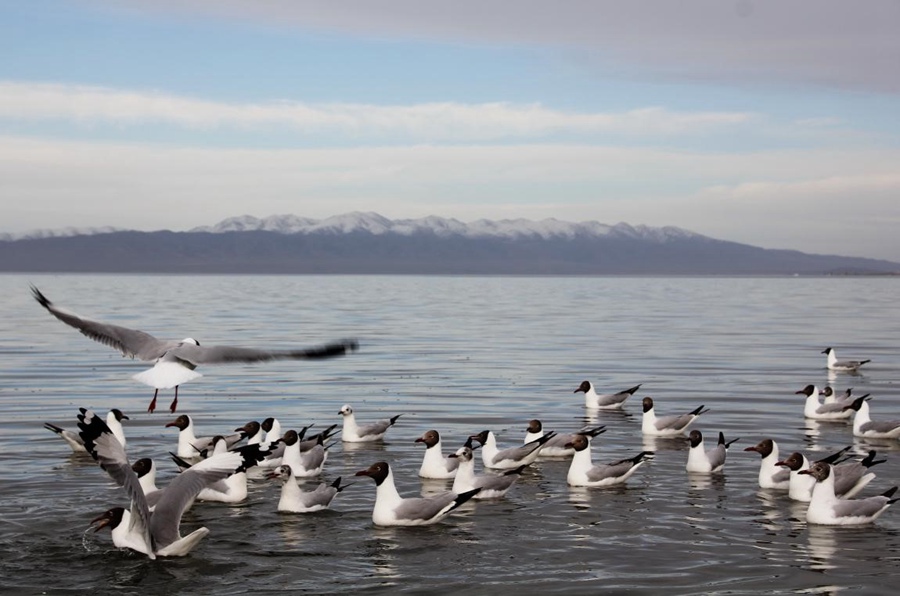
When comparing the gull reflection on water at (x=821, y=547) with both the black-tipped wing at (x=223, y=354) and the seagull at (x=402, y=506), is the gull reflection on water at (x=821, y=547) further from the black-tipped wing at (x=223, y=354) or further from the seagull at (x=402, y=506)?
the black-tipped wing at (x=223, y=354)

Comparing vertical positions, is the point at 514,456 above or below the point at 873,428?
below

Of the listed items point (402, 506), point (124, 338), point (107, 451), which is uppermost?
point (124, 338)

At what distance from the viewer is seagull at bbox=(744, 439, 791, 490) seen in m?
20.0

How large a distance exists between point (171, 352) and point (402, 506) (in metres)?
4.74

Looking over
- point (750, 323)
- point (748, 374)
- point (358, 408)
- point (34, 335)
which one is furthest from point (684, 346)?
point (34, 335)

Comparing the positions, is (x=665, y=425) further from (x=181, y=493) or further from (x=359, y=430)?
(x=181, y=493)

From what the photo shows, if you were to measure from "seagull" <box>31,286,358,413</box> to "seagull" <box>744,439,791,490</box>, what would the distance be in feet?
24.1

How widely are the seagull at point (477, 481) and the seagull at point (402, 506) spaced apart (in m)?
1.42

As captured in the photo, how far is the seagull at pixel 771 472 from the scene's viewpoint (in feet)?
65.6

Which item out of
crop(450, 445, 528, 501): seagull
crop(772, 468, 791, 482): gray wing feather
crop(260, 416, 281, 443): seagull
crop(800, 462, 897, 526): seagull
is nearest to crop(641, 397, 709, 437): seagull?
crop(772, 468, 791, 482): gray wing feather

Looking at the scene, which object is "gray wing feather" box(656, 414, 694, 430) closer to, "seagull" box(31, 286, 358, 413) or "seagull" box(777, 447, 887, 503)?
"seagull" box(777, 447, 887, 503)

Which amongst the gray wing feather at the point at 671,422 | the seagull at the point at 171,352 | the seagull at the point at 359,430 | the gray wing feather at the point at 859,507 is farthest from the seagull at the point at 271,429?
the gray wing feather at the point at 859,507

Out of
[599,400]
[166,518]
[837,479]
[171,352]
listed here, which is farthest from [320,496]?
[599,400]

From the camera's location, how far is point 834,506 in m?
17.4
